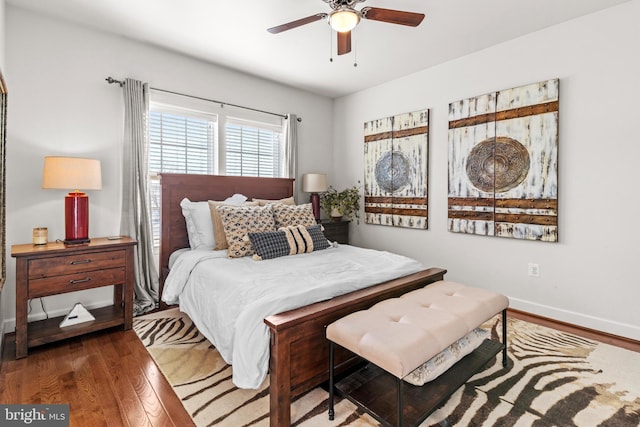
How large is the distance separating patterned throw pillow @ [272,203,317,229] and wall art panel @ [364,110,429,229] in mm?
1360

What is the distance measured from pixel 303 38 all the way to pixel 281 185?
173 centimetres

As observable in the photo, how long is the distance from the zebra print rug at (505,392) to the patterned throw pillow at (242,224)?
2.56ft

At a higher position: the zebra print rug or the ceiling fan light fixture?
the ceiling fan light fixture

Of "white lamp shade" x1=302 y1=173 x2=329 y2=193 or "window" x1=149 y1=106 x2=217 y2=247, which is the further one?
"white lamp shade" x1=302 y1=173 x2=329 y2=193

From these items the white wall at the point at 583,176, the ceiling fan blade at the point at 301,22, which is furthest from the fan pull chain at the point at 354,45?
the ceiling fan blade at the point at 301,22

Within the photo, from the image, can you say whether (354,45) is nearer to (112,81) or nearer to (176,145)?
(176,145)

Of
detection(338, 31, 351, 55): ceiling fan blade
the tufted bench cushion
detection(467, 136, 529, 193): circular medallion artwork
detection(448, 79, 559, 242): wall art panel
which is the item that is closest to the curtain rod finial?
detection(338, 31, 351, 55): ceiling fan blade

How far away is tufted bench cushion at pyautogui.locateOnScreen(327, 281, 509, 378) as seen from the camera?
54.6 inches

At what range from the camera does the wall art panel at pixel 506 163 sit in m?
2.90

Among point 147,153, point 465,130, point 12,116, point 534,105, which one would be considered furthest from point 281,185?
point 534,105

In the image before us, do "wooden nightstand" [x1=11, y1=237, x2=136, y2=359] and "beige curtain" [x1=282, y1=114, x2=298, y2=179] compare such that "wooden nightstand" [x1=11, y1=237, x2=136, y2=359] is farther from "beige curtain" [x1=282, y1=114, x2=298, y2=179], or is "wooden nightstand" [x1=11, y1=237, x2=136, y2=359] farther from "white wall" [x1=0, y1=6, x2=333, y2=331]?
"beige curtain" [x1=282, y1=114, x2=298, y2=179]

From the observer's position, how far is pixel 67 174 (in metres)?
2.46

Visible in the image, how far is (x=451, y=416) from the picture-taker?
5.55 ft

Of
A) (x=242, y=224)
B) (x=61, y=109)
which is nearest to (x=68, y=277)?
(x=242, y=224)
